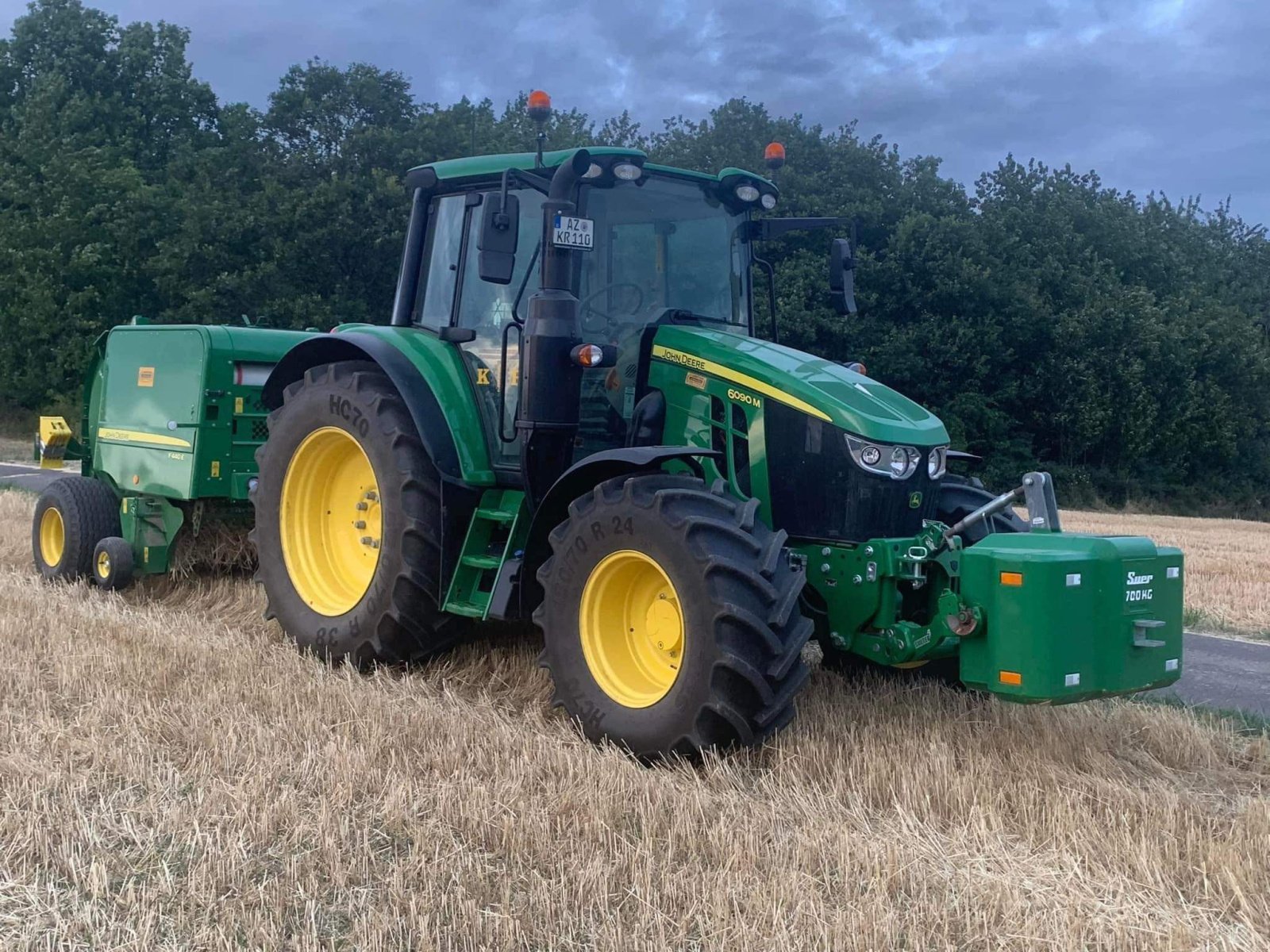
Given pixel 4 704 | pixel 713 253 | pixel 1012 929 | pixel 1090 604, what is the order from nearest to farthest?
1. pixel 1012 929
2. pixel 1090 604
3. pixel 4 704
4. pixel 713 253

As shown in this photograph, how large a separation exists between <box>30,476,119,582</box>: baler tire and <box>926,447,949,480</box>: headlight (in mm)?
5383

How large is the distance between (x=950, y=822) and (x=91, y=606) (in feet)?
17.3

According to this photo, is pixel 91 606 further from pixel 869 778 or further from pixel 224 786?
pixel 869 778

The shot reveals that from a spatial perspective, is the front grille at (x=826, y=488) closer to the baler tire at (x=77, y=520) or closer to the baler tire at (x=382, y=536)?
the baler tire at (x=382, y=536)

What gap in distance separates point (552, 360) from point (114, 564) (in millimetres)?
3818

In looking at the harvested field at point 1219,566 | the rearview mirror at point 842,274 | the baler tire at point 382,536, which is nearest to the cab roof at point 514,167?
the rearview mirror at point 842,274

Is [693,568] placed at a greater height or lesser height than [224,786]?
greater

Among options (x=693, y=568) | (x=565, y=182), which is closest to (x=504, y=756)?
(x=693, y=568)

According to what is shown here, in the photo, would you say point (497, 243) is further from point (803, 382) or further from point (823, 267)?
point (823, 267)

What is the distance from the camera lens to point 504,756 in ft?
14.3

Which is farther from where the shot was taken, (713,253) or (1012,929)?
(713,253)

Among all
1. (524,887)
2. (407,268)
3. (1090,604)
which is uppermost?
(407,268)

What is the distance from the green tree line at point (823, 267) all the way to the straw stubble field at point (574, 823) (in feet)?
64.7

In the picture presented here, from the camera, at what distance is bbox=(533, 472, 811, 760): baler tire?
424cm
